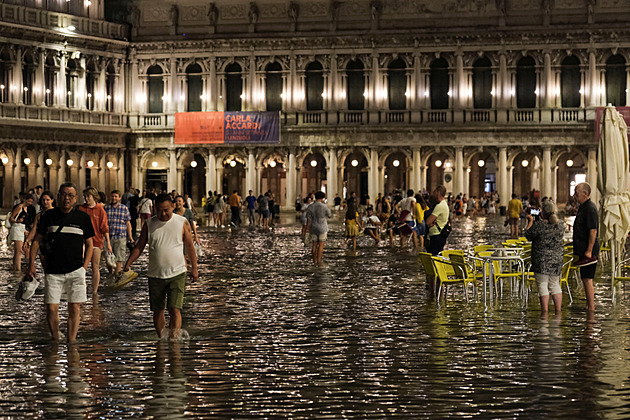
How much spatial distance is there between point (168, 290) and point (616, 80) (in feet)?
139

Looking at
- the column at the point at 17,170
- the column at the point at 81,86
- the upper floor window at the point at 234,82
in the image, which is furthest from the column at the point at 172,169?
the column at the point at 17,170

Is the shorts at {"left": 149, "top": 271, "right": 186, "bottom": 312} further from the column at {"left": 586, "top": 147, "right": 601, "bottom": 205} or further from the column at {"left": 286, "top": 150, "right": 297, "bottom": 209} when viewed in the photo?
the column at {"left": 586, "top": 147, "right": 601, "bottom": 205}

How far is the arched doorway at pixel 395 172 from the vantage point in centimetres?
5703

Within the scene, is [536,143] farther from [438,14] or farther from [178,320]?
[178,320]

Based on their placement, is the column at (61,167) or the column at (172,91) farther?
the column at (172,91)

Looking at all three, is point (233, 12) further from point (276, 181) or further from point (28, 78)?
point (28, 78)

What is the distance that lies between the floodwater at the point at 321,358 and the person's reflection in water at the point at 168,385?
2 centimetres

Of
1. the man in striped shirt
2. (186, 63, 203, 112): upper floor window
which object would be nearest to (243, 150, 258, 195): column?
(186, 63, 203, 112): upper floor window

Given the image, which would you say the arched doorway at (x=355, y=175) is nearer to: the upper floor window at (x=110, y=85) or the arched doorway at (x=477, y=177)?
the arched doorway at (x=477, y=177)

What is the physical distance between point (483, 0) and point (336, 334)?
135 feet

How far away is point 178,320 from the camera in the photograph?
12070 mm

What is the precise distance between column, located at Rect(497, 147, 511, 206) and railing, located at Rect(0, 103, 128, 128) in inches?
740

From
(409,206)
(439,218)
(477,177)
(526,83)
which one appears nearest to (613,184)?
(439,218)

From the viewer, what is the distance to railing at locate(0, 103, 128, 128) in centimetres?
4784
